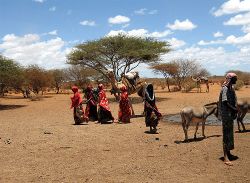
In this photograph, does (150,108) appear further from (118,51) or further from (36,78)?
(36,78)

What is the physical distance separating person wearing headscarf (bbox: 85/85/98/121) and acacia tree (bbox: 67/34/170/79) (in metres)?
15.5

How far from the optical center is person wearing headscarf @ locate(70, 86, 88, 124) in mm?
16297

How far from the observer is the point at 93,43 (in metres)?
34.6

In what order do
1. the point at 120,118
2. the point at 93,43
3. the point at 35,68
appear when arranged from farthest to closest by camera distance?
1. the point at 35,68
2. the point at 93,43
3. the point at 120,118

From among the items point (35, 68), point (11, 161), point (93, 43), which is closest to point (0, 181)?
point (11, 161)

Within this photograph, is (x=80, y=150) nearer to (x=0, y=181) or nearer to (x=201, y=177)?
(x=0, y=181)

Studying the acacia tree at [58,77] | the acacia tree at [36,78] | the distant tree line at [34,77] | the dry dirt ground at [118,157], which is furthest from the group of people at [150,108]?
the acacia tree at [58,77]

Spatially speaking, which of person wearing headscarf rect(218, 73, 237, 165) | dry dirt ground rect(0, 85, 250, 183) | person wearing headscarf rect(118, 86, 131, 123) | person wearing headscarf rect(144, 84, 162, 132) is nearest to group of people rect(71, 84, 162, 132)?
person wearing headscarf rect(118, 86, 131, 123)

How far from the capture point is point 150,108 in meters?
13.6

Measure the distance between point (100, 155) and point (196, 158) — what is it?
2355mm

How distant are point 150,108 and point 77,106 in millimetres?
3831

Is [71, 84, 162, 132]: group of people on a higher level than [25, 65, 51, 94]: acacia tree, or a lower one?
lower

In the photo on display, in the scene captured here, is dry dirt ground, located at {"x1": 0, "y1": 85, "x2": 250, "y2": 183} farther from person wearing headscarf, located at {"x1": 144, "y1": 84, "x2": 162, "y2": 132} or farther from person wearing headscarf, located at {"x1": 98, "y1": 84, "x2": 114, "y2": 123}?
person wearing headscarf, located at {"x1": 98, "y1": 84, "x2": 114, "y2": 123}

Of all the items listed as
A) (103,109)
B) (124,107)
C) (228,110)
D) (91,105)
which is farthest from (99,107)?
(228,110)
